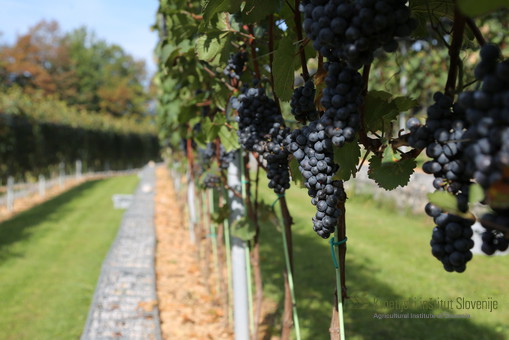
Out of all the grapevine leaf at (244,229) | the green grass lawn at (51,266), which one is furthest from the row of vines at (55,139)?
the grapevine leaf at (244,229)

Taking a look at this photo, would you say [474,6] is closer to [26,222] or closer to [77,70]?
[26,222]

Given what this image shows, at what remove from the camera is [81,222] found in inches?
390

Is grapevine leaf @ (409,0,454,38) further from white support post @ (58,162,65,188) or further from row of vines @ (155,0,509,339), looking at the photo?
white support post @ (58,162,65,188)

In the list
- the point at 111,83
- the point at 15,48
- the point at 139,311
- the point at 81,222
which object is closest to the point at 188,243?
the point at 139,311

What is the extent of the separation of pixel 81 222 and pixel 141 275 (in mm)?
5439

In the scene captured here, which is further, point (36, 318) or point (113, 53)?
point (113, 53)

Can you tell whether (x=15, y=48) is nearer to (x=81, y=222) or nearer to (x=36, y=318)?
(x=81, y=222)

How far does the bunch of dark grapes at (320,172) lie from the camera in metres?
1.17

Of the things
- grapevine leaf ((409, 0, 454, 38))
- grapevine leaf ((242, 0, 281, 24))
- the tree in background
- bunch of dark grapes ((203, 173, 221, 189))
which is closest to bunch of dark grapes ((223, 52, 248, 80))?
grapevine leaf ((242, 0, 281, 24))

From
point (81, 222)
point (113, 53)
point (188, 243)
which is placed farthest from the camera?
point (113, 53)

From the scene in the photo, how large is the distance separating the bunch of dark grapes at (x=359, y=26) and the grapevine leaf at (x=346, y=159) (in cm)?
26

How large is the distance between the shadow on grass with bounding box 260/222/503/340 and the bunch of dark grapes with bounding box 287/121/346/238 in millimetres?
1553

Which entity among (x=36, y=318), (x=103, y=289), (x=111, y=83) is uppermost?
(x=111, y=83)

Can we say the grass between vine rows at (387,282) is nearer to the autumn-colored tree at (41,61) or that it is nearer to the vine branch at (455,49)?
the vine branch at (455,49)
